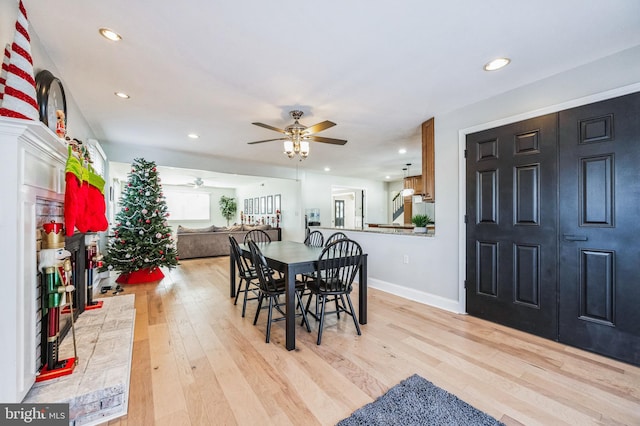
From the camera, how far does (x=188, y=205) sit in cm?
1085

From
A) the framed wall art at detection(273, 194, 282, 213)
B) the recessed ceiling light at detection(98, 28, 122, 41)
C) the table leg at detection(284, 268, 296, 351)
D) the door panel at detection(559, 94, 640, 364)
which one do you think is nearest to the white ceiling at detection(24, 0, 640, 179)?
the recessed ceiling light at detection(98, 28, 122, 41)

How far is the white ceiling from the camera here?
5.36 ft

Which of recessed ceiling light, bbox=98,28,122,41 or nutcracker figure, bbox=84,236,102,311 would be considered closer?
recessed ceiling light, bbox=98,28,122,41

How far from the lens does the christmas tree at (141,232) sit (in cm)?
445

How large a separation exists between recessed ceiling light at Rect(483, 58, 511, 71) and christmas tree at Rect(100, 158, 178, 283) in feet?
16.8

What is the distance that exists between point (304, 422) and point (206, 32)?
99.6 inches

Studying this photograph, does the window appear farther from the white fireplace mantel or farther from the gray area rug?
the gray area rug

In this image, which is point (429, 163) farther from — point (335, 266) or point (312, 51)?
point (312, 51)

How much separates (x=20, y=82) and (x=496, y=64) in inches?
126

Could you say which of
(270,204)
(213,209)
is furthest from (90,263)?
(213,209)

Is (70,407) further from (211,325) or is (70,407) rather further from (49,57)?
(49,57)

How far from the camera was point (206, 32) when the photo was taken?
1822 mm

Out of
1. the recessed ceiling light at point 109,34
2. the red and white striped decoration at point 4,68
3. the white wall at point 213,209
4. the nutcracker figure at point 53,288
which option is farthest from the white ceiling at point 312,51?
the white wall at point 213,209

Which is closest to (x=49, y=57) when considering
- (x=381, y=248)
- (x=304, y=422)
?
(x=304, y=422)
